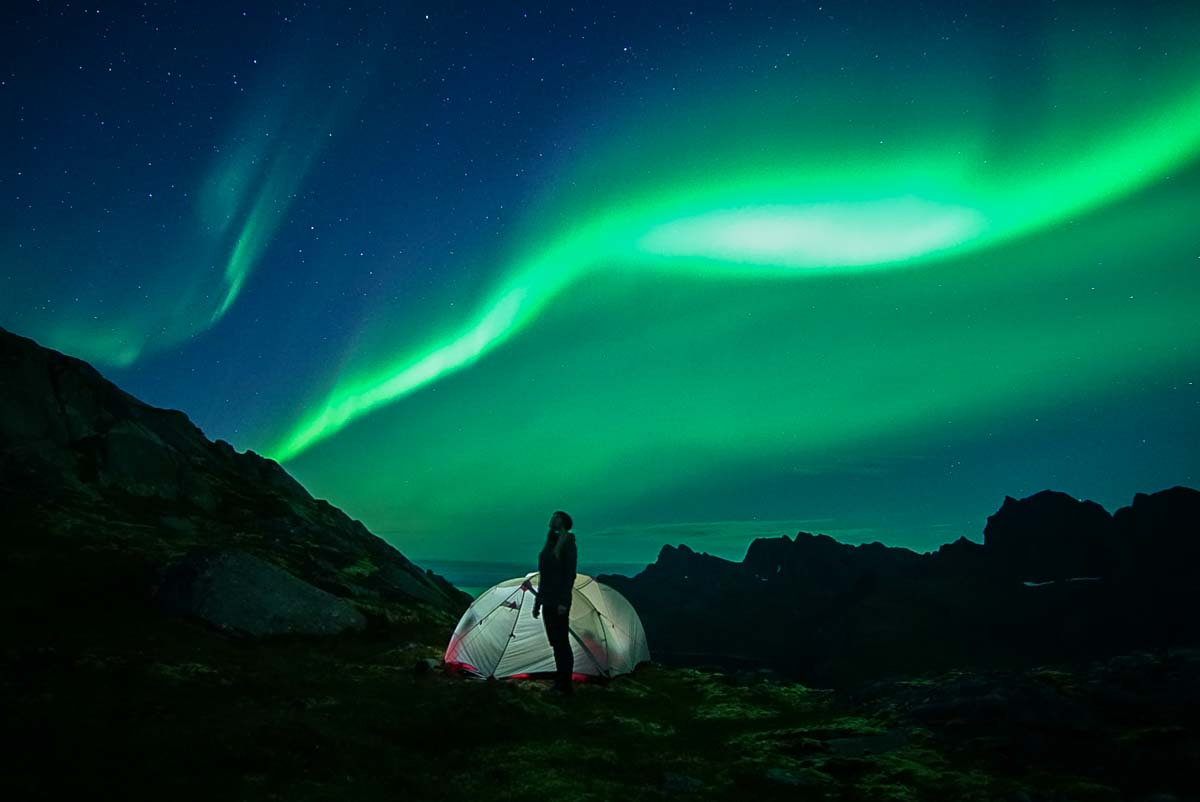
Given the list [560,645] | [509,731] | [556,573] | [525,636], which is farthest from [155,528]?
[509,731]

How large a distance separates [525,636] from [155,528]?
30243 millimetres

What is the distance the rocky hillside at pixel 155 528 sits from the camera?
22.4 m

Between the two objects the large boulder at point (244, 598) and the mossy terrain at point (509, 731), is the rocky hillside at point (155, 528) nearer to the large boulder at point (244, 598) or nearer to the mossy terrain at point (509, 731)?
the large boulder at point (244, 598)

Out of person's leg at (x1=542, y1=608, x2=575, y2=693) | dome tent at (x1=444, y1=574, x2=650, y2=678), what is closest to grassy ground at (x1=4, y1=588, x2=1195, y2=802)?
person's leg at (x1=542, y1=608, x2=575, y2=693)

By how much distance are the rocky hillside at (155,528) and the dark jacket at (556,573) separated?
1065 cm

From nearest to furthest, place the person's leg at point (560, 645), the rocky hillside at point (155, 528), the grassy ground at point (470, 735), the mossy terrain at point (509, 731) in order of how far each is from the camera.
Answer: the grassy ground at point (470, 735) < the mossy terrain at point (509, 731) < the person's leg at point (560, 645) < the rocky hillside at point (155, 528)

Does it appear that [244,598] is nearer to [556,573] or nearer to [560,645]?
[560,645]

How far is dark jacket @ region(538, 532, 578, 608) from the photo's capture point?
17922 mm

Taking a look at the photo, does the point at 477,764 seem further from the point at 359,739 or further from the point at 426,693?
the point at 426,693

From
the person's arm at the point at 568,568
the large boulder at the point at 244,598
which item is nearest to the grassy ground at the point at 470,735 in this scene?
the large boulder at the point at 244,598

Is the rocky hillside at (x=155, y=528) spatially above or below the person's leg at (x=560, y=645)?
above

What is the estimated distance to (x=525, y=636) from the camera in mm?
20516

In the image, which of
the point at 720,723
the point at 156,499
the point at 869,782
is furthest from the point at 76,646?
the point at 156,499

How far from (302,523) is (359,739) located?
157 ft
